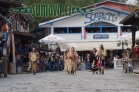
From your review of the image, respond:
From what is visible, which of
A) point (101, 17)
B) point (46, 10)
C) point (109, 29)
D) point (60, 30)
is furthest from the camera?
point (109, 29)

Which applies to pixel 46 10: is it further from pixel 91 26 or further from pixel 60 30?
pixel 91 26

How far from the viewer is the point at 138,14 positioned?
76.6 ft

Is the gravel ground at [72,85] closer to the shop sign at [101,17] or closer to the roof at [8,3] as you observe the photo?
the roof at [8,3]

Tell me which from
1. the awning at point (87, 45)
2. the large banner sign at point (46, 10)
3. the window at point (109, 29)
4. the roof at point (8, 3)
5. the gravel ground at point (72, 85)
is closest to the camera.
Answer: the gravel ground at point (72, 85)

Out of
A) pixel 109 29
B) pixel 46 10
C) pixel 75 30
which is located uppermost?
pixel 46 10

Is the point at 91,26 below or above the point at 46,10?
below

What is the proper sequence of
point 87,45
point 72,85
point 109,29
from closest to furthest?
point 72,85
point 87,45
point 109,29

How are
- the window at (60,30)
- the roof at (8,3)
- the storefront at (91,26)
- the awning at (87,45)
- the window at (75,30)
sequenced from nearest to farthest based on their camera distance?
the roof at (8,3), the awning at (87,45), the storefront at (91,26), the window at (60,30), the window at (75,30)

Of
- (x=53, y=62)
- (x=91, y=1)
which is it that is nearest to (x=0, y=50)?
(x=53, y=62)

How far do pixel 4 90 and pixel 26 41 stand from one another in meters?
29.7

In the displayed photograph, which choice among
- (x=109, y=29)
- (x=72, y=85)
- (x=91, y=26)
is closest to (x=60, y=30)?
(x=91, y=26)

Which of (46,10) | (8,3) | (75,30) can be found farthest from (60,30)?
(8,3)

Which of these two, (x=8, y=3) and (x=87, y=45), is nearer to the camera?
(x=8, y=3)

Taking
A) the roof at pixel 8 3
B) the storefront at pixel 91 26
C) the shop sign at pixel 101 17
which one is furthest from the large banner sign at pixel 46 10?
the shop sign at pixel 101 17
